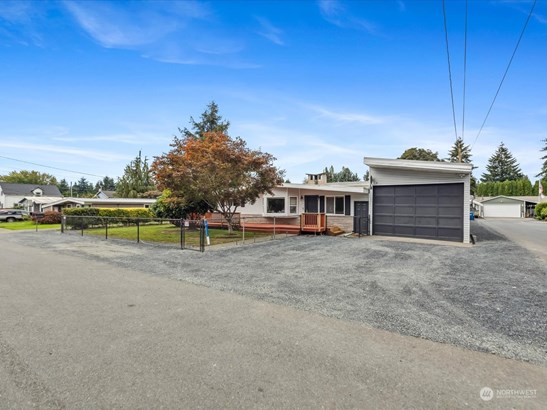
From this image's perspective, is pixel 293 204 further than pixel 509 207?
No

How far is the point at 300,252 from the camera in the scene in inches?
432

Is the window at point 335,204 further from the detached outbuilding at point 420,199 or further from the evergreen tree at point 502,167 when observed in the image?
the evergreen tree at point 502,167

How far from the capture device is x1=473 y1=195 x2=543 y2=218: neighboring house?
4778 cm

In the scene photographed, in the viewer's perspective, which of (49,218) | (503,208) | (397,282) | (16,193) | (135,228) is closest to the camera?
(397,282)

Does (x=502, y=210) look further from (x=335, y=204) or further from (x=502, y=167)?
(x=335, y=204)

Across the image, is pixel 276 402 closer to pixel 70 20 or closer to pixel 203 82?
pixel 70 20

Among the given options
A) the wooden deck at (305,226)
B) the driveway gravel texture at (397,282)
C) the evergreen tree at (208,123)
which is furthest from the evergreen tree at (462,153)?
the driveway gravel texture at (397,282)

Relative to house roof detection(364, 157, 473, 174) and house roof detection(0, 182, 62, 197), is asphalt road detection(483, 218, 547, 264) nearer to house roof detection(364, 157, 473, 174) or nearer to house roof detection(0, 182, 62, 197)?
house roof detection(364, 157, 473, 174)

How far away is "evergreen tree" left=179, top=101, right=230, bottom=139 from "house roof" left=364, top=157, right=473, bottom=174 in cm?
3066

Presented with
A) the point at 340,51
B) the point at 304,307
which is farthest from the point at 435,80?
the point at 304,307

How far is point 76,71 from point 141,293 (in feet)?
48.5

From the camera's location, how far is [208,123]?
4300 cm

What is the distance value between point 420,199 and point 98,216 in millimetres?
22418

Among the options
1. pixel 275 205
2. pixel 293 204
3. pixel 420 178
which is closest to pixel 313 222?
pixel 293 204
